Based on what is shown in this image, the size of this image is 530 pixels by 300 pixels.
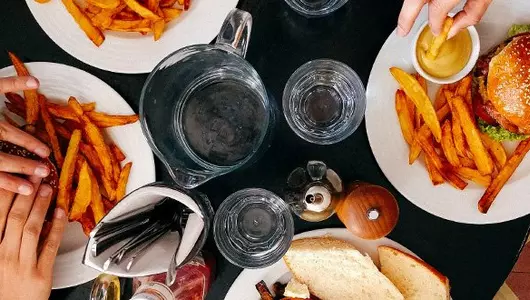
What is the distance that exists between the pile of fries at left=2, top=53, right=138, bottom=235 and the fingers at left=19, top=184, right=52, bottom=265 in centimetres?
3

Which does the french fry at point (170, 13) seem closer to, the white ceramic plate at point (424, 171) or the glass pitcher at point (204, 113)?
the glass pitcher at point (204, 113)

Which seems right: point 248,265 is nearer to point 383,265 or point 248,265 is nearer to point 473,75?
point 383,265

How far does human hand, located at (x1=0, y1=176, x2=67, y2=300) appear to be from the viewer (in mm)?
1432

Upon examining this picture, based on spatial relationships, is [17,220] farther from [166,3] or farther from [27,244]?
[166,3]

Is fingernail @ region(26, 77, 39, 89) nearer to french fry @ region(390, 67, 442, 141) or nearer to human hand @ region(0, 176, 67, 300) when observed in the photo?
human hand @ region(0, 176, 67, 300)

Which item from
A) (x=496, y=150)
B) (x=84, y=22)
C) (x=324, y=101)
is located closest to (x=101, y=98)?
(x=84, y=22)

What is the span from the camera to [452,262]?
4.91 ft

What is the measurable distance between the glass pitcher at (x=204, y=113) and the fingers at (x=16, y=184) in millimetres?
293

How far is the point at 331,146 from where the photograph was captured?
1.47 metres

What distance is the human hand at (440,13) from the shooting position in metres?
1.16

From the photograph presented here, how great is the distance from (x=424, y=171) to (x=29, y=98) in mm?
892

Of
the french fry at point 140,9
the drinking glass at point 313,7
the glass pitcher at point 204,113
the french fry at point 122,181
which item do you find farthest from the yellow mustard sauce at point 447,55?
the french fry at point 122,181

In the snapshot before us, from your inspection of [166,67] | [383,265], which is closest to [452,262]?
[383,265]

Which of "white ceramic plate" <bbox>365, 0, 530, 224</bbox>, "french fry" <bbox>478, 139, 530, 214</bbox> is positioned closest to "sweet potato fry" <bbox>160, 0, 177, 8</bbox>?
"white ceramic plate" <bbox>365, 0, 530, 224</bbox>
